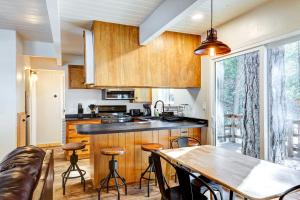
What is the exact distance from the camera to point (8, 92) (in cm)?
350

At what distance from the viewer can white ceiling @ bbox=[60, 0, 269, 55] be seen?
2.54 metres

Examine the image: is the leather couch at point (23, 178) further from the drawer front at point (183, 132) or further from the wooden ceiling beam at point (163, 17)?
the drawer front at point (183, 132)

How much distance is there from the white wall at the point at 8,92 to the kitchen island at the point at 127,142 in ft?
4.03

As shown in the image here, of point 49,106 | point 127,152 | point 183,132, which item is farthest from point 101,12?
point 49,106

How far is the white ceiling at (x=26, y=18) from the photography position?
2.60m

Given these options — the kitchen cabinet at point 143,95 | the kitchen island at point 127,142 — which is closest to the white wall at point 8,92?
the kitchen island at point 127,142

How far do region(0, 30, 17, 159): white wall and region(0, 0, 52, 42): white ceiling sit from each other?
0.26 metres

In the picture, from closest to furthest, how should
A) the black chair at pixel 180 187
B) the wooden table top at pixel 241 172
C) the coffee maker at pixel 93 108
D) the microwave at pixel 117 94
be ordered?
the wooden table top at pixel 241 172
the black chair at pixel 180 187
the coffee maker at pixel 93 108
the microwave at pixel 117 94

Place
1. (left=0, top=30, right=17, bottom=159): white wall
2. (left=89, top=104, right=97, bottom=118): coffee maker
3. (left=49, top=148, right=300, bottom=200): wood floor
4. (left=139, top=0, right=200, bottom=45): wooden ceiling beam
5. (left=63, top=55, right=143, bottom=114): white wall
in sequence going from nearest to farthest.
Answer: (left=139, top=0, right=200, bottom=45): wooden ceiling beam → (left=49, top=148, right=300, bottom=200): wood floor → (left=0, top=30, right=17, bottom=159): white wall → (left=63, top=55, right=143, bottom=114): white wall → (left=89, top=104, right=97, bottom=118): coffee maker

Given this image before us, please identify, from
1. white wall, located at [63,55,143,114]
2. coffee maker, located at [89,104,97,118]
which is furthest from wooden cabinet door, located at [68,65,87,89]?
coffee maker, located at [89,104,97,118]

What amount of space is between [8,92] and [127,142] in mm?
2183

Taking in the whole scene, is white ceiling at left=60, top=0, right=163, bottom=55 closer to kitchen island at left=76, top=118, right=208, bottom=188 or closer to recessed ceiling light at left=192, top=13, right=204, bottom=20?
recessed ceiling light at left=192, top=13, right=204, bottom=20

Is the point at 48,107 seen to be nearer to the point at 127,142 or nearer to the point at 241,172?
the point at 127,142

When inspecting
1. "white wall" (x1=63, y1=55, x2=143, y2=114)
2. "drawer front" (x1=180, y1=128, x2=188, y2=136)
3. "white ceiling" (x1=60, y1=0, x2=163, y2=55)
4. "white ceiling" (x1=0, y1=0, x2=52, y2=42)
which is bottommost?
"drawer front" (x1=180, y1=128, x2=188, y2=136)
